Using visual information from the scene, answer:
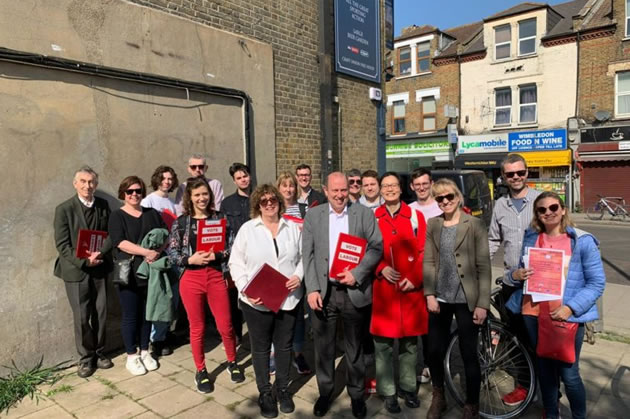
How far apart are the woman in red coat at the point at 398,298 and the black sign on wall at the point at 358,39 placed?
522 centimetres

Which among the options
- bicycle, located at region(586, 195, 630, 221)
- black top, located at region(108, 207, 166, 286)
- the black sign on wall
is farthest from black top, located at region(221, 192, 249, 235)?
bicycle, located at region(586, 195, 630, 221)

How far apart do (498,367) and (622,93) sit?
19.9 m

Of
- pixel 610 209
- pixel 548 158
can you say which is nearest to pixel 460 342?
pixel 610 209

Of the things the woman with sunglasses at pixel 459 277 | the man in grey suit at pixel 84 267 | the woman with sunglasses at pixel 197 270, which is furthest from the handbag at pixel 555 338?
the man in grey suit at pixel 84 267

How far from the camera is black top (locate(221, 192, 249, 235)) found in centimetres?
464

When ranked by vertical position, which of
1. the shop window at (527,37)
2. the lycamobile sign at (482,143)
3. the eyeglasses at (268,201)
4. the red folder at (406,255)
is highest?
the shop window at (527,37)

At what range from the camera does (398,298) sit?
3514mm

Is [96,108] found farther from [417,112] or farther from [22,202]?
[417,112]

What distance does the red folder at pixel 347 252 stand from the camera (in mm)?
3291

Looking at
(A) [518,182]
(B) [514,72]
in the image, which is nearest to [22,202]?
(A) [518,182]

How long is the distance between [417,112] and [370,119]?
1676 cm

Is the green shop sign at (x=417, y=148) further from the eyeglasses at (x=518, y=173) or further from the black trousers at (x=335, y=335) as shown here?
the black trousers at (x=335, y=335)

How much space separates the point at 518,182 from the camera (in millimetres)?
3527

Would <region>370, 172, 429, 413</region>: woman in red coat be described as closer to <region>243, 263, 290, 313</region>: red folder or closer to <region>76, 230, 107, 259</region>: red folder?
<region>243, 263, 290, 313</region>: red folder
